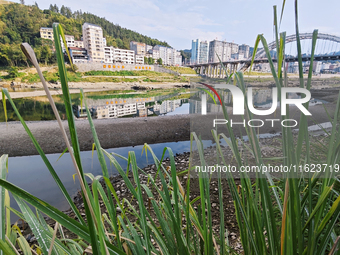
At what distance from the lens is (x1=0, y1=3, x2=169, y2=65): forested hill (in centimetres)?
2725

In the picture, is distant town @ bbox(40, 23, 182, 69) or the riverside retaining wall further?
distant town @ bbox(40, 23, 182, 69)

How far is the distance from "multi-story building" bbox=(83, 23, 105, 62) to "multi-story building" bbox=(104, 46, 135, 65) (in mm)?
1470

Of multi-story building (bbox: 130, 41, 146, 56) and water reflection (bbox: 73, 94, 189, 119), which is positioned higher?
multi-story building (bbox: 130, 41, 146, 56)

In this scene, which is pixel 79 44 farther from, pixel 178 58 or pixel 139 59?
pixel 178 58

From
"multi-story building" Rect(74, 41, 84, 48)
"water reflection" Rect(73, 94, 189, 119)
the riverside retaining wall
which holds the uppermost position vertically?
"multi-story building" Rect(74, 41, 84, 48)

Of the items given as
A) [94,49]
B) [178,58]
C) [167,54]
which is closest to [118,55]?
[94,49]

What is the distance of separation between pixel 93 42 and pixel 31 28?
1347 centimetres

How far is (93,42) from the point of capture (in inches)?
1751

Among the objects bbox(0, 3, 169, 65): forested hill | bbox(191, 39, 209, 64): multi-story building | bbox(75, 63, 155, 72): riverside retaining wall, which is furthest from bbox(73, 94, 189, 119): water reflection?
bbox(191, 39, 209, 64): multi-story building

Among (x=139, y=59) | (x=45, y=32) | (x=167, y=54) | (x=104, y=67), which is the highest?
(x=167, y=54)

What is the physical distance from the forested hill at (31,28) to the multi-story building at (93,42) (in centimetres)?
404

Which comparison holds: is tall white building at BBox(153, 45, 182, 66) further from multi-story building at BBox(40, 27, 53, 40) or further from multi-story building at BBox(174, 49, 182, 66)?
multi-story building at BBox(40, 27, 53, 40)

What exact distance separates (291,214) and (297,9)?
0.40m

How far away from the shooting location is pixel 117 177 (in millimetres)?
3271
